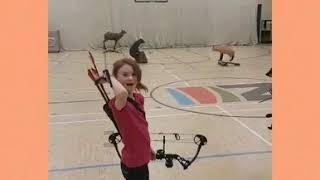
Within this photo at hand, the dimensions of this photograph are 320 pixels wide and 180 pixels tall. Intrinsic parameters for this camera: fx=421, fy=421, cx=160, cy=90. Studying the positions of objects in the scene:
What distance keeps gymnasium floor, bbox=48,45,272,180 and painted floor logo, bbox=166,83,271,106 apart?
12 mm

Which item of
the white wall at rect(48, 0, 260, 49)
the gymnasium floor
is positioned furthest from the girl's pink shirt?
the white wall at rect(48, 0, 260, 49)

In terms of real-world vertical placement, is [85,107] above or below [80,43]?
below

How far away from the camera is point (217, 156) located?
10.7 ft

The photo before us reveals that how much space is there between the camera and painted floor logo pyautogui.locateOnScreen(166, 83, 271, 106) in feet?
17.1

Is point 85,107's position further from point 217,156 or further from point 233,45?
point 233,45

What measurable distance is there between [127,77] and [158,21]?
32.9 ft

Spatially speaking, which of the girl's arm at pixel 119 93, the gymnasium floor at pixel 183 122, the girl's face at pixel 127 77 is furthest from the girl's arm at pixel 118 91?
the gymnasium floor at pixel 183 122

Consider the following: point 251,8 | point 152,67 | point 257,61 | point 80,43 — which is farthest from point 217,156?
point 251,8

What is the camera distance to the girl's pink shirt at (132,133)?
1786 mm

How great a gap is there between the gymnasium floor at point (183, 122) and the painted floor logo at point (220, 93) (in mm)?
12

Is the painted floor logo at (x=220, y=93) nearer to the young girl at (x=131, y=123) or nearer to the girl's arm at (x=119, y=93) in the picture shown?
the young girl at (x=131, y=123)

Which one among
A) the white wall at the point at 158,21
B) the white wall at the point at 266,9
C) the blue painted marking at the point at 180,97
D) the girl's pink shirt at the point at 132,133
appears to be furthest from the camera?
the white wall at the point at 266,9

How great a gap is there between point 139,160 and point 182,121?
2.41 metres

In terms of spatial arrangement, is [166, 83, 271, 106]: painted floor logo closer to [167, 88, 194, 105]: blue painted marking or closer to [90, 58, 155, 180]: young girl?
[167, 88, 194, 105]: blue painted marking
